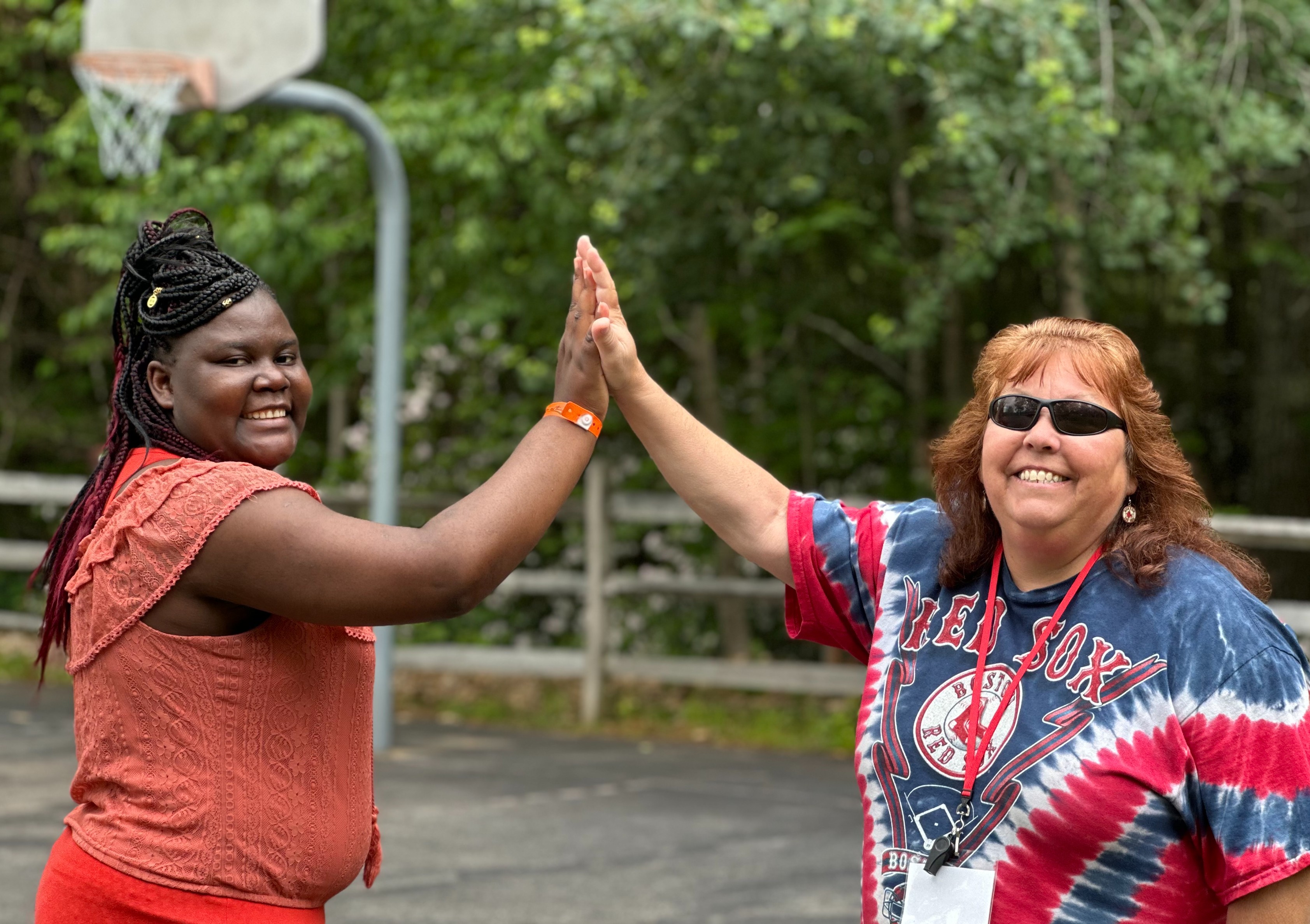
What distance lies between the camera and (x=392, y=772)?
320 inches

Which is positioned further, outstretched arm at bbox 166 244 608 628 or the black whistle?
the black whistle

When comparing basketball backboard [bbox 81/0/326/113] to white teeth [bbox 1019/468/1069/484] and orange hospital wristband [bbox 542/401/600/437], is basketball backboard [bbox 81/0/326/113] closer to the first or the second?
orange hospital wristband [bbox 542/401/600/437]

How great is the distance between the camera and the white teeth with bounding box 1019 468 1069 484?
2375 millimetres

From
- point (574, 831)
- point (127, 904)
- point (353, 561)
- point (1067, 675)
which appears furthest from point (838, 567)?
point (574, 831)

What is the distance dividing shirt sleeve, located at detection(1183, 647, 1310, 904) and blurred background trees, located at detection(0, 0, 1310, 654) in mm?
5356

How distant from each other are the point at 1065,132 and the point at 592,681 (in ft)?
15.6

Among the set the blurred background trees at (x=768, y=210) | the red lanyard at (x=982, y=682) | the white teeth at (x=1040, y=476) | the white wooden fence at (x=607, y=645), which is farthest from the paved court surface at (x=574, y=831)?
the white teeth at (x=1040, y=476)

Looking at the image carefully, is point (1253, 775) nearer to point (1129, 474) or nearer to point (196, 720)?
point (1129, 474)

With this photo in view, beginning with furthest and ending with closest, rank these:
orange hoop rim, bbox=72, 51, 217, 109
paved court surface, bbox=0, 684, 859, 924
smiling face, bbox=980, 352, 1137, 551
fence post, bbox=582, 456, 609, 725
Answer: fence post, bbox=582, 456, 609, 725, orange hoop rim, bbox=72, 51, 217, 109, paved court surface, bbox=0, 684, 859, 924, smiling face, bbox=980, 352, 1137, 551

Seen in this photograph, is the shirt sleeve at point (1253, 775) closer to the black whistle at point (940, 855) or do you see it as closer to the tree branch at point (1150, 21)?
the black whistle at point (940, 855)

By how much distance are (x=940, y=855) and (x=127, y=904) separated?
45.8 inches

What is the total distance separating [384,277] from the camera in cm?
822

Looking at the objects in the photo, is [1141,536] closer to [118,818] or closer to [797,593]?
[797,593]

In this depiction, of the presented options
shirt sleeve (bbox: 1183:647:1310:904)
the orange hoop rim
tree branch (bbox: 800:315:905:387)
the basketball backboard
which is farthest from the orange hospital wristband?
tree branch (bbox: 800:315:905:387)
